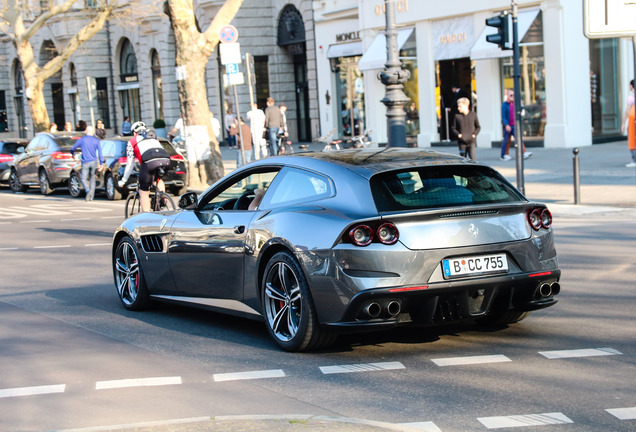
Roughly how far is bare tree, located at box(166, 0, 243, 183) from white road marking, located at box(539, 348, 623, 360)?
18.6 meters

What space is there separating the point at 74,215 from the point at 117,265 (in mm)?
10704

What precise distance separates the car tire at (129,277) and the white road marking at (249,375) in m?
2.65

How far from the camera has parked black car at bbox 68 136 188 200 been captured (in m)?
22.6

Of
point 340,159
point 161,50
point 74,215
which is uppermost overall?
point 161,50

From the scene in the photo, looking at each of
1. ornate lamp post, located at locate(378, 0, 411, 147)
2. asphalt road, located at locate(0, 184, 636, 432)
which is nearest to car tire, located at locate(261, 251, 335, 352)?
asphalt road, located at locate(0, 184, 636, 432)

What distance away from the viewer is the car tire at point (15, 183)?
2869 cm

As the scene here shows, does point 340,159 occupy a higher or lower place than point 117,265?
higher

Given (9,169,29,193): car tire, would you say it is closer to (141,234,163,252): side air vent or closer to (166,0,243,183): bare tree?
(166,0,243,183): bare tree

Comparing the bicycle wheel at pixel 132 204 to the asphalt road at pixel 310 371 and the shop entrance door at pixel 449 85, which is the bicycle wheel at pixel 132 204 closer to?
the asphalt road at pixel 310 371

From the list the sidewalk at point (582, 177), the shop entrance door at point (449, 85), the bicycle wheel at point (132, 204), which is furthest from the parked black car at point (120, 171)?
the shop entrance door at point (449, 85)

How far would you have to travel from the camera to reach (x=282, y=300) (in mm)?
6996

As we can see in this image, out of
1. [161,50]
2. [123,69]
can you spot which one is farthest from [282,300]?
[123,69]

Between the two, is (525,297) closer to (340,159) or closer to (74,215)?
(340,159)

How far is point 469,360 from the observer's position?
6.55 m
